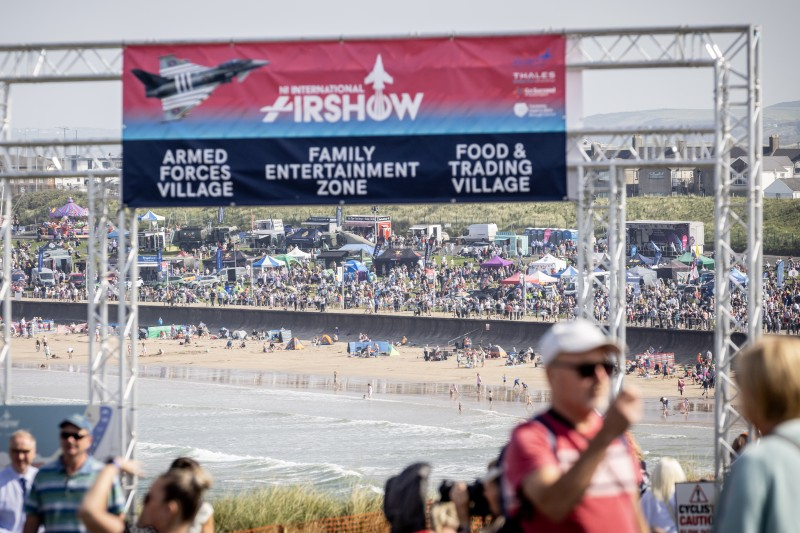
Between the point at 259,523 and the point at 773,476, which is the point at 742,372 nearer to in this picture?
the point at 773,476

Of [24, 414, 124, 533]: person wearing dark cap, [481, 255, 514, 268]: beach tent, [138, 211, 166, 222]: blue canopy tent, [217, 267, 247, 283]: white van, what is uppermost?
[138, 211, 166, 222]: blue canopy tent

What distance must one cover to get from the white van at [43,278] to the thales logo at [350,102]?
61.6m

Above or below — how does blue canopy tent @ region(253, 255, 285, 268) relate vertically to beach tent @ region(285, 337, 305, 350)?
above

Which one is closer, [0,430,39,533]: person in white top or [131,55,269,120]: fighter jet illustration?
[0,430,39,533]: person in white top

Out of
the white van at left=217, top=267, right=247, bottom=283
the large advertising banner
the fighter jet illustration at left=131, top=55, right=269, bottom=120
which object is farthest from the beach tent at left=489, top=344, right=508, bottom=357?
the fighter jet illustration at left=131, top=55, right=269, bottom=120

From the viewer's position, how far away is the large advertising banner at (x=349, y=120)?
1203cm

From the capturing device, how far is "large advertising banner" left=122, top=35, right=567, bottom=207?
39.5 feet

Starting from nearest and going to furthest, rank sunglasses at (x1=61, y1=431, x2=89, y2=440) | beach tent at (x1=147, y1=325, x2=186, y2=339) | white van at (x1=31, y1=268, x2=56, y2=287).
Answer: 1. sunglasses at (x1=61, y1=431, x2=89, y2=440)
2. beach tent at (x1=147, y1=325, x2=186, y2=339)
3. white van at (x1=31, y1=268, x2=56, y2=287)

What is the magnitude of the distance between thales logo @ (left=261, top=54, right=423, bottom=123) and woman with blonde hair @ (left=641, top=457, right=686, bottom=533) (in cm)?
610

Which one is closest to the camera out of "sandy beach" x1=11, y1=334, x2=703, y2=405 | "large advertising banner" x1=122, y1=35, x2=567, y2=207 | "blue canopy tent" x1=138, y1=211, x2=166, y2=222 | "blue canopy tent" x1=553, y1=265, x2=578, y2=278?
"large advertising banner" x1=122, y1=35, x2=567, y2=207

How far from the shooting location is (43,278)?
72.1m

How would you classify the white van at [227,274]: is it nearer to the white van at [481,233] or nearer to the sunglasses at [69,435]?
the white van at [481,233]

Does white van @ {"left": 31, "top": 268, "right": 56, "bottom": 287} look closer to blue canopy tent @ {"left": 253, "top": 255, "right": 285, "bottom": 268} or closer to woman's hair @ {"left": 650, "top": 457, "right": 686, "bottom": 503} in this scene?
blue canopy tent @ {"left": 253, "top": 255, "right": 285, "bottom": 268}

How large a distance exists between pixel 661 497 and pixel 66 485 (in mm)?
3019
